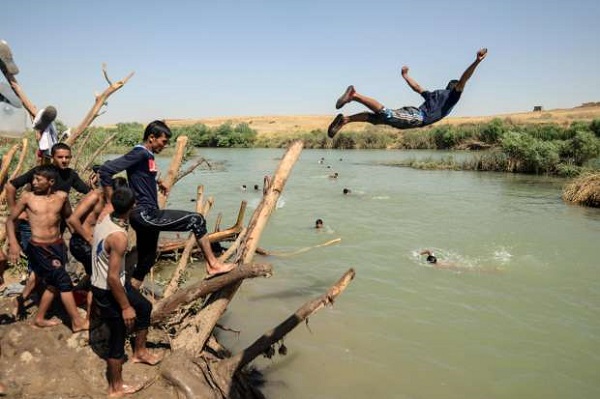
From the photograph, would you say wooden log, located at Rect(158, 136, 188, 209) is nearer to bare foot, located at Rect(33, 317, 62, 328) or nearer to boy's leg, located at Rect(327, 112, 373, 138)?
bare foot, located at Rect(33, 317, 62, 328)

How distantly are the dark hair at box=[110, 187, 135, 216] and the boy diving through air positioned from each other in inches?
108

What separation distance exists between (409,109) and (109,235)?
4.11m

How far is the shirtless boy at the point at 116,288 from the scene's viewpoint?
363 cm

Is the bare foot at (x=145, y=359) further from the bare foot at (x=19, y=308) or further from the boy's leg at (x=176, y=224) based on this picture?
the bare foot at (x=19, y=308)

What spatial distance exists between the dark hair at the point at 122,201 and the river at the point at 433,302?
2.39 metres

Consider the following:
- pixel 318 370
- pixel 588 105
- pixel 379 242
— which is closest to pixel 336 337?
pixel 318 370

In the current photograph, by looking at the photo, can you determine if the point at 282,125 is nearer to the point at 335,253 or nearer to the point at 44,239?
the point at 335,253

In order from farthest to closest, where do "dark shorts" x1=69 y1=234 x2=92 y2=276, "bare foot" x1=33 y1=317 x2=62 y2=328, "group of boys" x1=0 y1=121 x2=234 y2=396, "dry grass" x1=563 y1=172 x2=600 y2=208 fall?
"dry grass" x1=563 y1=172 x2=600 y2=208, "dark shorts" x1=69 y1=234 x2=92 y2=276, "bare foot" x1=33 y1=317 x2=62 y2=328, "group of boys" x1=0 y1=121 x2=234 y2=396

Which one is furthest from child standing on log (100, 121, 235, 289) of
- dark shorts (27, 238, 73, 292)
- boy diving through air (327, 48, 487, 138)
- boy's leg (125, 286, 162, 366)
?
boy diving through air (327, 48, 487, 138)

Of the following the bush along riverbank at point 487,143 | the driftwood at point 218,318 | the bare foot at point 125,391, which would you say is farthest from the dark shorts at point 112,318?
the bush along riverbank at point 487,143

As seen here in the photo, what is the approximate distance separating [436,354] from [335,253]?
18.7 ft

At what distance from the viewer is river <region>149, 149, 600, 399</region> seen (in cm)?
639

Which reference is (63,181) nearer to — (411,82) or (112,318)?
(112,318)

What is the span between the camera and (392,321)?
8.23 metres
